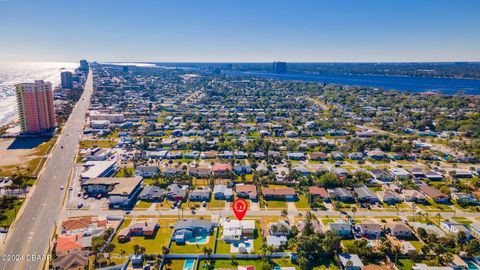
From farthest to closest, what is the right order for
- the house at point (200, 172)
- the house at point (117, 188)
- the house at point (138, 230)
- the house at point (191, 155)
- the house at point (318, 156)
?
the house at point (318, 156) → the house at point (191, 155) → the house at point (200, 172) → the house at point (117, 188) → the house at point (138, 230)

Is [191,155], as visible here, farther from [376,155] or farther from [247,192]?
[376,155]

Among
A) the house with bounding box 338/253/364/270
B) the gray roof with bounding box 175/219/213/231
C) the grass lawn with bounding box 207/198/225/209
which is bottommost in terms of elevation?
the grass lawn with bounding box 207/198/225/209

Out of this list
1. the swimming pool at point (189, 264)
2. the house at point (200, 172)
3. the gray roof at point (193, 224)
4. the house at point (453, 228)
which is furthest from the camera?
the house at point (200, 172)

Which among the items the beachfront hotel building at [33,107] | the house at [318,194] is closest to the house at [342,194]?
the house at [318,194]

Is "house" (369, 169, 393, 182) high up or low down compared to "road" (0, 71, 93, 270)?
up

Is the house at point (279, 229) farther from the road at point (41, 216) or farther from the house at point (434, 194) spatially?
the house at point (434, 194)

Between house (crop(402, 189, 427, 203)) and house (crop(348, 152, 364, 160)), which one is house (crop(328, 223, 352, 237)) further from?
house (crop(348, 152, 364, 160))

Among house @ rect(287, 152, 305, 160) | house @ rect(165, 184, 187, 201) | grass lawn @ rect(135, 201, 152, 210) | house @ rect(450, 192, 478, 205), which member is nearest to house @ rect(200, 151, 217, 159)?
house @ rect(287, 152, 305, 160)
